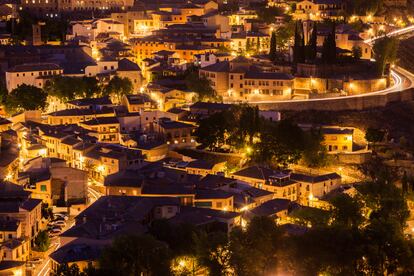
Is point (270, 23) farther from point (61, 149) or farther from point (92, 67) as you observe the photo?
point (61, 149)

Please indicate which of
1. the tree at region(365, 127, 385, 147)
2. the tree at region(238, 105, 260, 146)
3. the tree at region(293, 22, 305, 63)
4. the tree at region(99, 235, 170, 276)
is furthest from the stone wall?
the tree at region(99, 235, 170, 276)

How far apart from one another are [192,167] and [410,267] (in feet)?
29.1

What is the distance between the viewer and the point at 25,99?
3016 cm

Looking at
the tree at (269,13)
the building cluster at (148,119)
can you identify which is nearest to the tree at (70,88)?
the building cluster at (148,119)

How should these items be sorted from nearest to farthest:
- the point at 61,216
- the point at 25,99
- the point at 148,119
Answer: the point at 61,216 → the point at 148,119 → the point at 25,99

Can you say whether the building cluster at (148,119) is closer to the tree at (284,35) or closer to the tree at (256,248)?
the tree at (284,35)

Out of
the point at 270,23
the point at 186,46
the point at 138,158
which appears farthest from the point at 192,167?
the point at 270,23

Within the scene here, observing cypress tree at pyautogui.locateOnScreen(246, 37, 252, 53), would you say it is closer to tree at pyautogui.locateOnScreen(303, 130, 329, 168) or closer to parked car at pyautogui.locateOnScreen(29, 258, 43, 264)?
tree at pyautogui.locateOnScreen(303, 130, 329, 168)

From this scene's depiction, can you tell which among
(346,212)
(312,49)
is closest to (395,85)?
(312,49)

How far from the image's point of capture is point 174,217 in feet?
65.5

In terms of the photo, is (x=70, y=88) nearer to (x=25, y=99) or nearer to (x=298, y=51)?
(x=25, y=99)

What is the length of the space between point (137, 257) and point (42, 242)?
3781mm

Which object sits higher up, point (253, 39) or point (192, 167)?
point (253, 39)

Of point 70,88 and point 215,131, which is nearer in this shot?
point 215,131
